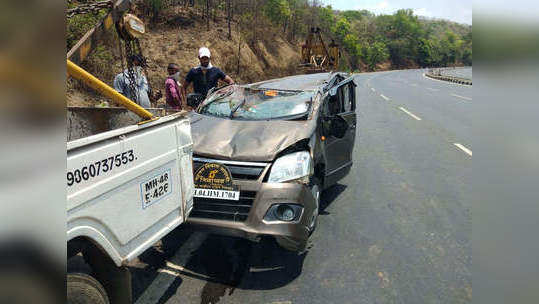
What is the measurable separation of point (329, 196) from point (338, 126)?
4.28 feet

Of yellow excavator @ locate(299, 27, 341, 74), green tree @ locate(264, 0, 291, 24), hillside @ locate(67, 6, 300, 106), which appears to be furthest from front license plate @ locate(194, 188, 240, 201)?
green tree @ locate(264, 0, 291, 24)

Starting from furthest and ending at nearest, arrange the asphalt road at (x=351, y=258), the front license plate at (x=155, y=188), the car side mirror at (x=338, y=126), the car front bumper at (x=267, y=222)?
the car side mirror at (x=338, y=126) → the car front bumper at (x=267, y=222) → the asphalt road at (x=351, y=258) → the front license plate at (x=155, y=188)

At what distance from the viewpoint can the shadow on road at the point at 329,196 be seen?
496cm

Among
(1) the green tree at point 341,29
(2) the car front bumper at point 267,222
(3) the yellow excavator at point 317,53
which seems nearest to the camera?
(2) the car front bumper at point 267,222

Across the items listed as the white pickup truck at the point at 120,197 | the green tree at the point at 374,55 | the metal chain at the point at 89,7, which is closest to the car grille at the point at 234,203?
the white pickup truck at the point at 120,197

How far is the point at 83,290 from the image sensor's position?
2.03 meters

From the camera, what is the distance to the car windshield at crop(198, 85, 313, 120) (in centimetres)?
454

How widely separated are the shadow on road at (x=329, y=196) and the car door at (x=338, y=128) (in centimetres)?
40

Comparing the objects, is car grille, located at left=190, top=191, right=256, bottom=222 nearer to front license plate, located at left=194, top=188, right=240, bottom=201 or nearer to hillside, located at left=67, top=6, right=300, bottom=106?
front license plate, located at left=194, top=188, right=240, bottom=201

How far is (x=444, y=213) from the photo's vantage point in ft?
15.9

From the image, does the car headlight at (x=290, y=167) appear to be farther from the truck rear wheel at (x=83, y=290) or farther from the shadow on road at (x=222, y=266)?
the truck rear wheel at (x=83, y=290)

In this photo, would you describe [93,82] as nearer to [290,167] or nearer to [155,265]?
[290,167]

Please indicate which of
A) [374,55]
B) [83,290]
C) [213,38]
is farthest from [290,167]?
[374,55]
